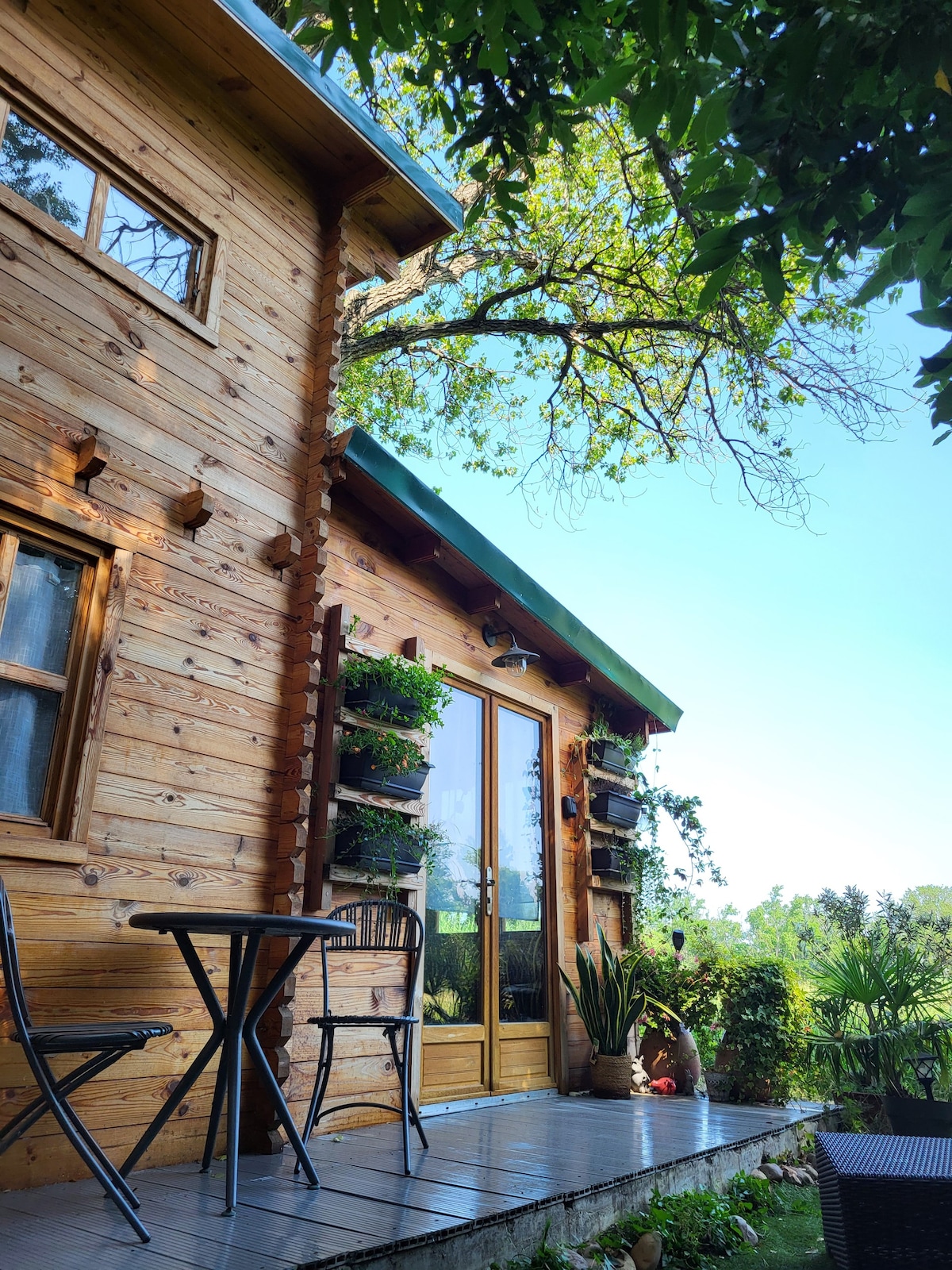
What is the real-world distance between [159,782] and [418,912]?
1788 mm

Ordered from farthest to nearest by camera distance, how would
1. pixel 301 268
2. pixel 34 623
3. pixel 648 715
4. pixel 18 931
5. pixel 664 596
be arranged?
1. pixel 664 596
2. pixel 648 715
3. pixel 301 268
4. pixel 34 623
5. pixel 18 931

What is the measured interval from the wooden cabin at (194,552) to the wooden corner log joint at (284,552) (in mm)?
11

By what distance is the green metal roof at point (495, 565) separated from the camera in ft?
14.9

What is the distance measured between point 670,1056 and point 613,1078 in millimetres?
757

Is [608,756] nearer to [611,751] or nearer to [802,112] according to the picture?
[611,751]

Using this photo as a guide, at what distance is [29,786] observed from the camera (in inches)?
118

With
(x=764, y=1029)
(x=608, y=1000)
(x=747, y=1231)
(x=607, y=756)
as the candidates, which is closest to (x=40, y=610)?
(x=747, y=1231)

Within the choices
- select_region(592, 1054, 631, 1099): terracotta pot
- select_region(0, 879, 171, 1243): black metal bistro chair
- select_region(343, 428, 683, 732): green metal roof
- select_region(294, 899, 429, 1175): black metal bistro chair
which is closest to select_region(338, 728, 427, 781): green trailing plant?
select_region(294, 899, 429, 1175): black metal bistro chair

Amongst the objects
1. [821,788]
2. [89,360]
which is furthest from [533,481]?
[821,788]

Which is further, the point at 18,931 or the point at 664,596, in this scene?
the point at 664,596

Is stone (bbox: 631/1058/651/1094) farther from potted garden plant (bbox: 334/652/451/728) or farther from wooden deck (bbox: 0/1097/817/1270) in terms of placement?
potted garden plant (bbox: 334/652/451/728)

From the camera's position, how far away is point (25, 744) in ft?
9.88

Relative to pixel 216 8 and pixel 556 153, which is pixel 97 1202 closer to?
pixel 216 8

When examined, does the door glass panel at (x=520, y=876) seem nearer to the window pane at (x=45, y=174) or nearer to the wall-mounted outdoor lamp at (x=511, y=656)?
the wall-mounted outdoor lamp at (x=511, y=656)
